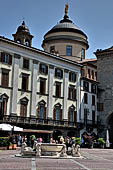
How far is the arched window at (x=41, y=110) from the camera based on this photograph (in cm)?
4279

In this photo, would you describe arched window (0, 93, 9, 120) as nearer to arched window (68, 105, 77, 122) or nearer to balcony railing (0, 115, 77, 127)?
balcony railing (0, 115, 77, 127)

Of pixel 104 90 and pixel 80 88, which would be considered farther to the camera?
pixel 104 90

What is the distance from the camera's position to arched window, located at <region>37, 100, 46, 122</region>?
140 feet

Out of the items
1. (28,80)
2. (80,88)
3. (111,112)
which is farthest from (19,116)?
(111,112)

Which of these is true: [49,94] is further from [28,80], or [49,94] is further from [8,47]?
[8,47]

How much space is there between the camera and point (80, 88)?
166 ft

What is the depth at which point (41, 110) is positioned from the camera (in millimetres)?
43500

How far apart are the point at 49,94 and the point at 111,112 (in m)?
15.0

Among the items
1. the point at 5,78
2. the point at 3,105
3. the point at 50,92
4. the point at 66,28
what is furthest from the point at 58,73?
the point at 66,28

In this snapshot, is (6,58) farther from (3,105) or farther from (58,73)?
(58,73)

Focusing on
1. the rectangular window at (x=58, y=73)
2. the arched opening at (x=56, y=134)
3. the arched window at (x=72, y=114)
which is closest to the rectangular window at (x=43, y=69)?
the rectangular window at (x=58, y=73)

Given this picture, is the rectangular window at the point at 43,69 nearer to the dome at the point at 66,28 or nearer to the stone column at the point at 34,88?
the stone column at the point at 34,88

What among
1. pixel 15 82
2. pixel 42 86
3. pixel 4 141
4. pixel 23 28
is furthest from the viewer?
pixel 23 28

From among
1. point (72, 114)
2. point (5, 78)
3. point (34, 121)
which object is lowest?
point (34, 121)
